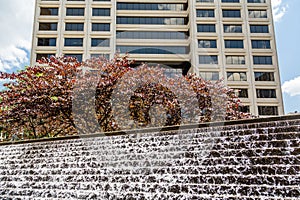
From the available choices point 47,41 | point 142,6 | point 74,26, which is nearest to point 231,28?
point 142,6

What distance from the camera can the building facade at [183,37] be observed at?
26.0m

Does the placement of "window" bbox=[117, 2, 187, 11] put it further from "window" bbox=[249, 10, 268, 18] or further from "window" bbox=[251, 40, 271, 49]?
"window" bbox=[251, 40, 271, 49]

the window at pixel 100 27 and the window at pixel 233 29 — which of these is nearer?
the window at pixel 100 27

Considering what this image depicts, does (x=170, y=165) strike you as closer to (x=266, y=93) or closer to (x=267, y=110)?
(x=267, y=110)

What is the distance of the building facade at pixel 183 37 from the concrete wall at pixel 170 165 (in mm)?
20122

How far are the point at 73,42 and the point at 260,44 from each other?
1694 centimetres

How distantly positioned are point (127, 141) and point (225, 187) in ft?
7.64

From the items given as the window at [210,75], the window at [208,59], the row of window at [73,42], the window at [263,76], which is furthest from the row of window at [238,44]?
the row of window at [73,42]

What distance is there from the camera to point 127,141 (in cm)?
593

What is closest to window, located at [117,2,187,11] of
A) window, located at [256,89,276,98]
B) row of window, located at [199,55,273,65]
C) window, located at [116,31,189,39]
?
window, located at [116,31,189,39]

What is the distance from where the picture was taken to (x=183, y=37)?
90.9 feet

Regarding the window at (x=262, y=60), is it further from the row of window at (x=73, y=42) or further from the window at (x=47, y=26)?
the window at (x=47, y=26)

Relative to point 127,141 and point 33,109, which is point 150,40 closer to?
point 33,109

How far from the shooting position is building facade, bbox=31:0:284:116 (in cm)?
2598
